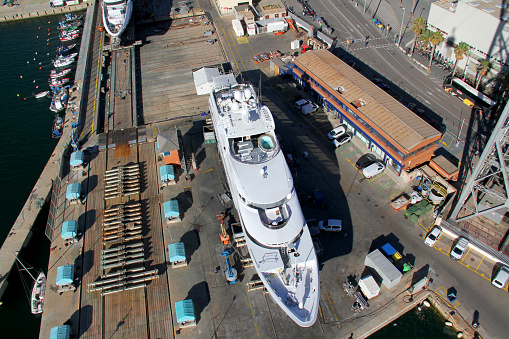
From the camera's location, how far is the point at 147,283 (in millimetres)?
42938

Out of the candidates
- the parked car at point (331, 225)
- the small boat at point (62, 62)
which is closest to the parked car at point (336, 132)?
the parked car at point (331, 225)

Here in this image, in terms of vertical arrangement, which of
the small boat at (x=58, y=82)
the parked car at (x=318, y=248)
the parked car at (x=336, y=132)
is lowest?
the parked car at (x=318, y=248)

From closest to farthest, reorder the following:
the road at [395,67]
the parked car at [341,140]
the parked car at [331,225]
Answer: the parked car at [331,225], the parked car at [341,140], the road at [395,67]

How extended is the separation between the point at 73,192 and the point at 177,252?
1806 cm

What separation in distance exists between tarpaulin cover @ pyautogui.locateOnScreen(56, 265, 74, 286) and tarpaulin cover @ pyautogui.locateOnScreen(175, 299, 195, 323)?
12.8 metres

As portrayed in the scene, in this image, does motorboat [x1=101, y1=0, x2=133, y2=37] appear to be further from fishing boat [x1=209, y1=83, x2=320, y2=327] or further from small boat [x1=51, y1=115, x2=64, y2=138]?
fishing boat [x1=209, y1=83, x2=320, y2=327]

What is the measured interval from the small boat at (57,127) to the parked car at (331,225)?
49118 mm

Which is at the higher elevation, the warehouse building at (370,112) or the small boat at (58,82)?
the warehouse building at (370,112)

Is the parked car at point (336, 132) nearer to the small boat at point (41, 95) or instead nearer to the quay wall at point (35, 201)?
the quay wall at point (35, 201)

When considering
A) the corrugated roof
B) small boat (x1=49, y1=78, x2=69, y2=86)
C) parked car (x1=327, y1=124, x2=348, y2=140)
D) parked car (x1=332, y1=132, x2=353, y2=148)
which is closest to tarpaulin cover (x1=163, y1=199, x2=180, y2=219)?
parked car (x1=332, y1=132, x2=353, y2=148)

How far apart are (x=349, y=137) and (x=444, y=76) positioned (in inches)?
1040

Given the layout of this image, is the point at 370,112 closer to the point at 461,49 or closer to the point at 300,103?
the point at 300,103

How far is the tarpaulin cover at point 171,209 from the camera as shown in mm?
48156

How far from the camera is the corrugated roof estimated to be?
51.6 metres
